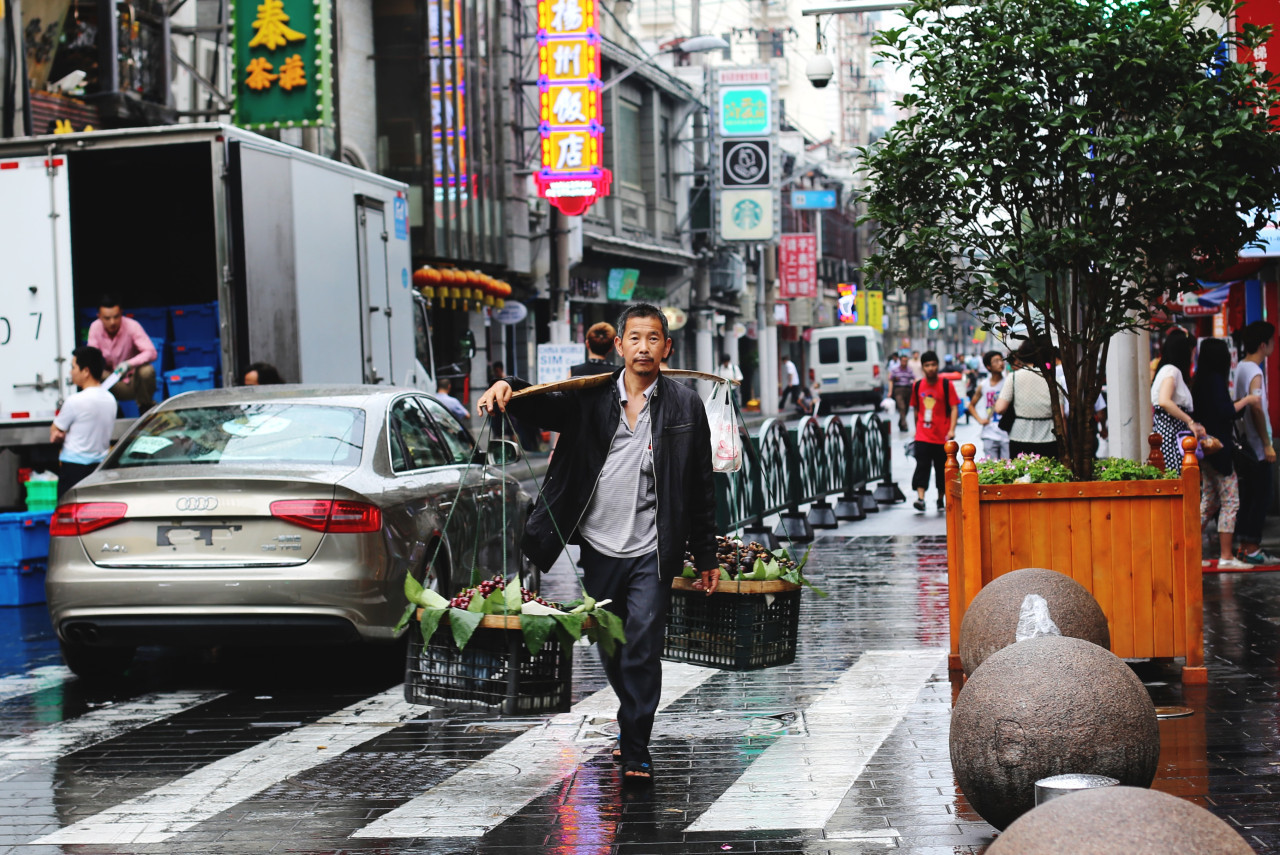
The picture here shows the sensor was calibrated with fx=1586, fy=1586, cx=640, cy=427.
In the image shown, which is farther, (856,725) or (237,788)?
(856,725)

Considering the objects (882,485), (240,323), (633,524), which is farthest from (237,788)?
(882,485)

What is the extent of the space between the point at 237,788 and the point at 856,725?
2.71m

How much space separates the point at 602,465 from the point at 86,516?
348cm

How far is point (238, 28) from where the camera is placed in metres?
19.3

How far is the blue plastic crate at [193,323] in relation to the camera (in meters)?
16.0

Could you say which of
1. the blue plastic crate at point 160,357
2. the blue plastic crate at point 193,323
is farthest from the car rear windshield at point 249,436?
the blue plastic crate at point 193,323

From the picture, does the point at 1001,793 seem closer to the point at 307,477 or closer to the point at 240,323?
the point at 307,477

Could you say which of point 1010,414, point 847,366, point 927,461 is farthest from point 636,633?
point 847,366

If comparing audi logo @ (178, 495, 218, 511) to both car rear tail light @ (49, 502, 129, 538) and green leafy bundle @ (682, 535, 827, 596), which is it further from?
green leafy bundle @ (682, 535, 827, 596)

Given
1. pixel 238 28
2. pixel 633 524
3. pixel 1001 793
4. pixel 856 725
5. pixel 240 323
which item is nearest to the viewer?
pixel 1001 793

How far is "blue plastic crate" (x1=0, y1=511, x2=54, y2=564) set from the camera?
1213 cm

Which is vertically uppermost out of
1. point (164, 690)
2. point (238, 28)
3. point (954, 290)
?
point (238, 28)

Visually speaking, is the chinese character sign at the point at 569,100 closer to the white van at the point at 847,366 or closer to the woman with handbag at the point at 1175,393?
the woman with handbag at the point at 1175,393

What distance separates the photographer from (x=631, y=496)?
6.12 metres
